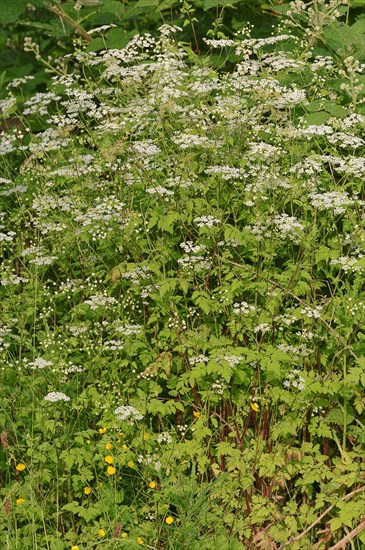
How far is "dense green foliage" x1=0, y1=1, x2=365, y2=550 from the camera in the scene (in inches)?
164

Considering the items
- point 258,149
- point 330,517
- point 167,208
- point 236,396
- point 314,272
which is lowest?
point 330,517

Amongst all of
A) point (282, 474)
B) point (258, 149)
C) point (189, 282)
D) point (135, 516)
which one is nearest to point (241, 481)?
point (282, 474)

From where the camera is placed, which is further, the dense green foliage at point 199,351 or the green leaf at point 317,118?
the green leaf at point 317,118

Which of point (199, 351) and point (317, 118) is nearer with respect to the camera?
point (199, 351)

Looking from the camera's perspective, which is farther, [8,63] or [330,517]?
[8,63]

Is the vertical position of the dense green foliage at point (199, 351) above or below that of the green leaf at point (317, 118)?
below

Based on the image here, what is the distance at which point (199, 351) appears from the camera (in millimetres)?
4621

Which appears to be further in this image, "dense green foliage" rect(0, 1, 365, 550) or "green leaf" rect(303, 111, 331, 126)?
"green leaf" rect(303, 111, 331, 126)

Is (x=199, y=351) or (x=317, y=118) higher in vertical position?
(x=317, y=118)

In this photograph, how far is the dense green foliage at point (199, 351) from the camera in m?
4.16

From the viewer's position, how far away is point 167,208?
468cm

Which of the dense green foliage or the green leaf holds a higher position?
the green leaf

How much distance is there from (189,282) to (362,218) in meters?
0.93

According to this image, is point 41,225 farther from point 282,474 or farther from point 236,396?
point 282,474
